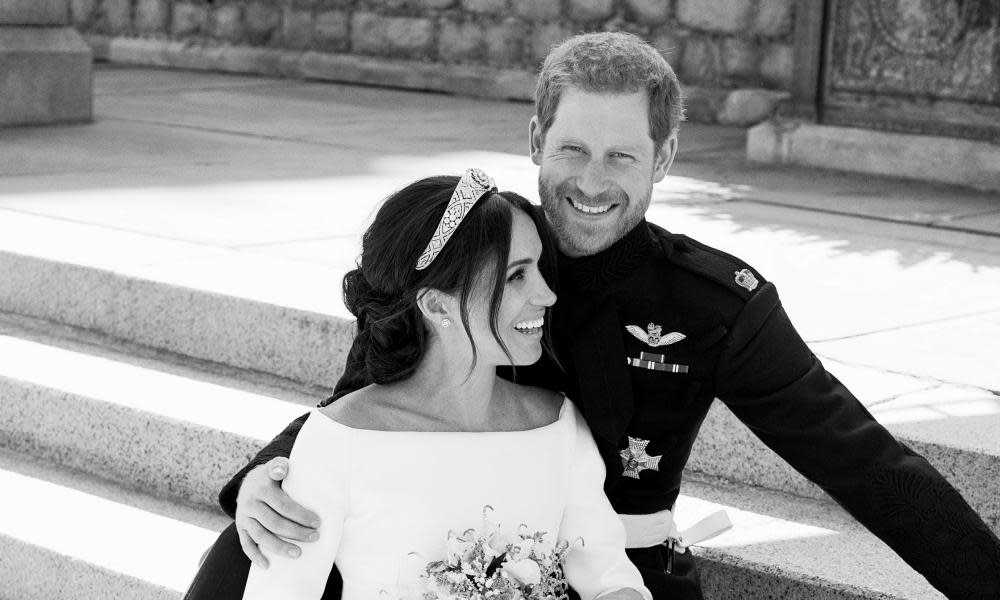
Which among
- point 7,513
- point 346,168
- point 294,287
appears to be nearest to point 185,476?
point 7,513

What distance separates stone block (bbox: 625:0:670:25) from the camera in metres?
8.60

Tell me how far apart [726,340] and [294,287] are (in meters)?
1.84

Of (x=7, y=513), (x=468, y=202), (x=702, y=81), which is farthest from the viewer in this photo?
(x=702, y=81)

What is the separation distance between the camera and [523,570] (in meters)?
2.28

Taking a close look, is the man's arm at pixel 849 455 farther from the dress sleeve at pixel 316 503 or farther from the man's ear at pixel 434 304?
the dress sleeve at pixel 316 503

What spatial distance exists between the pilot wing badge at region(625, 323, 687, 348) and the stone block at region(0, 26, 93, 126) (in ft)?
18.2

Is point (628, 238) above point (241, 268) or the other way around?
above

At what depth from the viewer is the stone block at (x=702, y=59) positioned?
27.7ft

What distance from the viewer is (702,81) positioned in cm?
854

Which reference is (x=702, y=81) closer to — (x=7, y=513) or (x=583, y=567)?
(x=7, y=513)

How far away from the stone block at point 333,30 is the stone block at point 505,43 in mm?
1281

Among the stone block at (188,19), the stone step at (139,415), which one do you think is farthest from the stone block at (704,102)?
the stone step at (139,415)

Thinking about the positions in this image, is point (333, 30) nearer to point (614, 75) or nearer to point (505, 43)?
point (505, 43)

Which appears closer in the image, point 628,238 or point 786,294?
point 628,238
